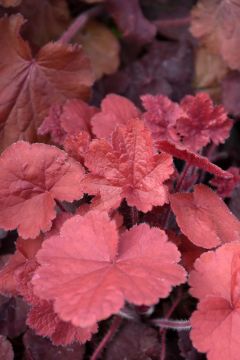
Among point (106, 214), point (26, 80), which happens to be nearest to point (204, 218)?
point (106, 214)

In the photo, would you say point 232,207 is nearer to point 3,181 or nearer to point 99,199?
point 99,199

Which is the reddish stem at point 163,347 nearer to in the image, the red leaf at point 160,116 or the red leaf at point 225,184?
the red leaf at point 225,184

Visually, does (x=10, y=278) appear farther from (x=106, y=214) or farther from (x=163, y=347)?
(x=163, y=347)

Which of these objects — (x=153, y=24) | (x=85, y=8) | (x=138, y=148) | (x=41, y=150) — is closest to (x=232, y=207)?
(x=138, y=148)

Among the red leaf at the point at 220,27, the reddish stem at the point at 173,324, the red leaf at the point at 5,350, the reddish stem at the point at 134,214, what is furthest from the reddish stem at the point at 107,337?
the red leaf at the point at 220,27

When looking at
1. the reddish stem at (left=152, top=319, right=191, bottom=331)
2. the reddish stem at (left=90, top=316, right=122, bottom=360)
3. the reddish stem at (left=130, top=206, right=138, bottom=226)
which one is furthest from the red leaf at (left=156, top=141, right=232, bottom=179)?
the reddish stem at (left=90, top=316, right=122, bottom=360)
